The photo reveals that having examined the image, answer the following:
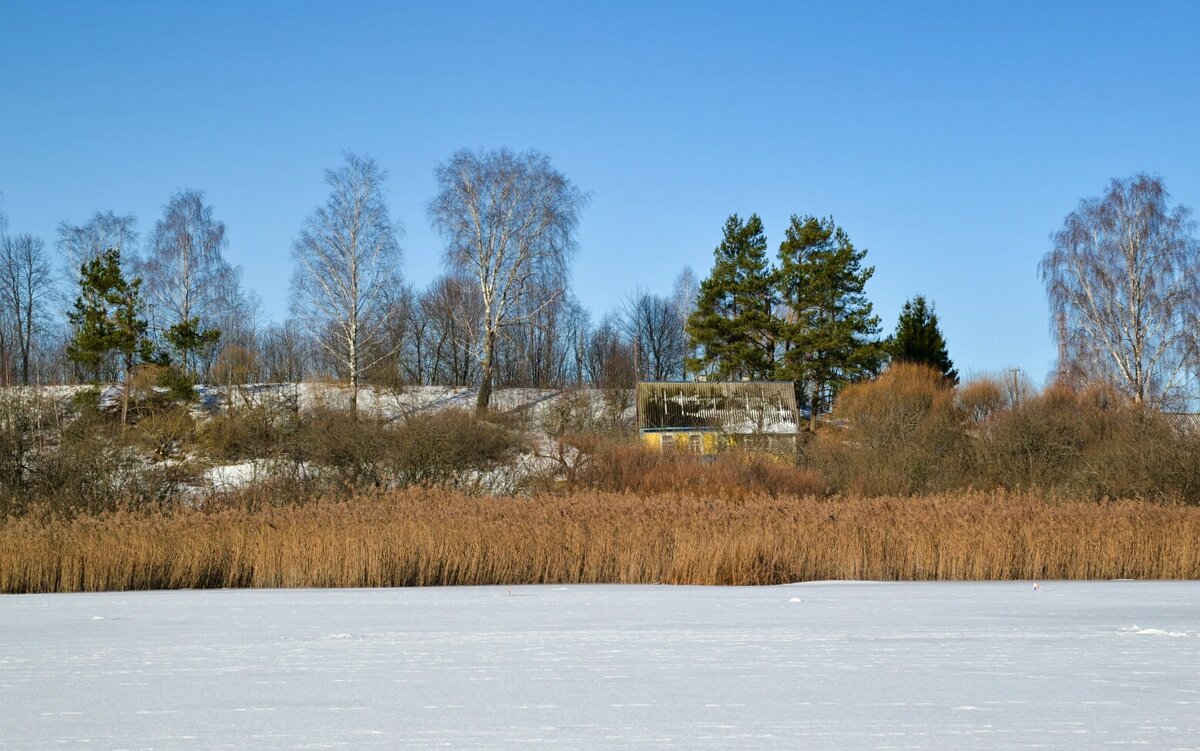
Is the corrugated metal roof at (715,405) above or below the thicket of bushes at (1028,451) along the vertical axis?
above

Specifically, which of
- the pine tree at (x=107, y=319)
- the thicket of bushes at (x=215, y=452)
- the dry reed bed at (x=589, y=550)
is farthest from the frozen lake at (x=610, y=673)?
the pine tree at (x=107, y=319)

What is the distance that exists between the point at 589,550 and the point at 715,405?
25804mm

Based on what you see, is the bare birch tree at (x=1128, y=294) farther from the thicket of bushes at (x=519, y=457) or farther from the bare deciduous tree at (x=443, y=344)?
the bare deciduous tree at (x=443, y=344)

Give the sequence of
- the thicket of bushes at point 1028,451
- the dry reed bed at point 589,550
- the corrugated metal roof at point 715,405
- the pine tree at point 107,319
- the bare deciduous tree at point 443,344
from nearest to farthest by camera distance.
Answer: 1. the dry reed bed at point 589,550
2. the thicket of bushes at point 1028,451
3. the pine tree at point 107,319
4. the corrugated metal roof at point 715,405
5. the bare deciduous tree at point 443,344

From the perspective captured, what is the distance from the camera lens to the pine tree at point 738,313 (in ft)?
137

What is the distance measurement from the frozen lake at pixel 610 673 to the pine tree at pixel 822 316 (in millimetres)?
30225

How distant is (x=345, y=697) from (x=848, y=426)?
89.2ft

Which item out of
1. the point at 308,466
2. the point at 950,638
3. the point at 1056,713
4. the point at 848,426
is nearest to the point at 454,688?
the point at 1056,713

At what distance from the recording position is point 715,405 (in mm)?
38812

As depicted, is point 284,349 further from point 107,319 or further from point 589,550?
point 589,550

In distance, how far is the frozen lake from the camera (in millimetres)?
5059

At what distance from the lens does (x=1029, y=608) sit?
998 cm

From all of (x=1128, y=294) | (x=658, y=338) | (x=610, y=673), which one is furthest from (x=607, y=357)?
(x=610, y=673)

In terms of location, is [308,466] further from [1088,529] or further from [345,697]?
[345,697]
